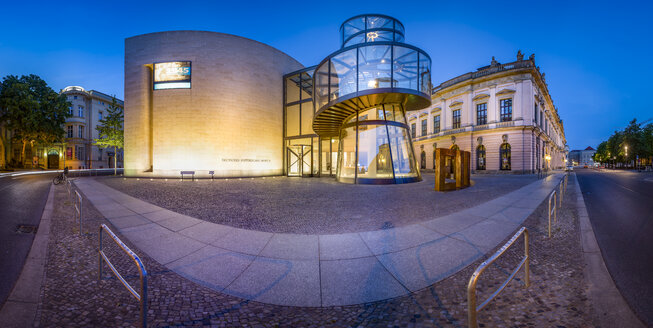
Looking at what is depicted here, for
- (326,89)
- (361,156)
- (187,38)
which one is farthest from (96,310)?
(187,38)

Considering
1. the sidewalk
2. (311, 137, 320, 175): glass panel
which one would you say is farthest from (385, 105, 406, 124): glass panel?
the sidewalk

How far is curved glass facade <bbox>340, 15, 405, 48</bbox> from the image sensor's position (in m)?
19.5

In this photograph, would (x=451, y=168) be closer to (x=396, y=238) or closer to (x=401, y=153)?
(x=401, y=153)

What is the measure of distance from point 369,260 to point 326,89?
614 inches

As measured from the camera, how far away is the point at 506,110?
33.0 m

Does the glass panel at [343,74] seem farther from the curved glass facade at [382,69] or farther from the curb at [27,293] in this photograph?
the curb at [27,293]

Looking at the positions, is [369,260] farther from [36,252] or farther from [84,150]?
[84,150]

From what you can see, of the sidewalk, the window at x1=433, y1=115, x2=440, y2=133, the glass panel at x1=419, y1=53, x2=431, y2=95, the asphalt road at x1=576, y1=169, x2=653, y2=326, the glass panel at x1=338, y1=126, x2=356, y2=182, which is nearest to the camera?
the asphalt road at x1=576, y1=169, x2=653, y2=326

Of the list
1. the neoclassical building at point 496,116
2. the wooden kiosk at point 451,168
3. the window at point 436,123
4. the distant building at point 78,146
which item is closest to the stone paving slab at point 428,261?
the wooden kiosk at point 451,168

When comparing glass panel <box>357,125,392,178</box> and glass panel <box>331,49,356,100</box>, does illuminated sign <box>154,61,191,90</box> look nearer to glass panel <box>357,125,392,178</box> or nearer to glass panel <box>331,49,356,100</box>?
glass panel <box>331,49,356,100</box>

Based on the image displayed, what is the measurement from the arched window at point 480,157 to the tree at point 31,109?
6601cm

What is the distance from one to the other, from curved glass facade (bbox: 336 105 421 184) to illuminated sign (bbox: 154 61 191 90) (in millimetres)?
16315

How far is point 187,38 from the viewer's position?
21891mm

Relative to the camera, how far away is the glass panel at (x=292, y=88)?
2658 cm
